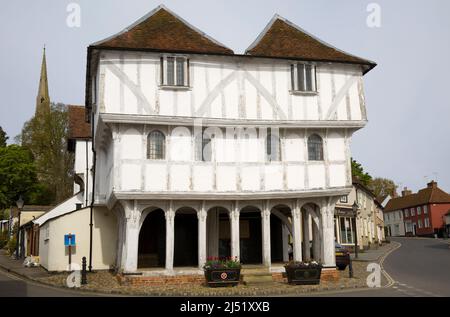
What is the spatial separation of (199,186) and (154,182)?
5.94 feet

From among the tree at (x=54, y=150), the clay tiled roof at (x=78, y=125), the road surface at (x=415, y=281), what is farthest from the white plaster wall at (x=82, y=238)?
the tree at (x=54, y=150)

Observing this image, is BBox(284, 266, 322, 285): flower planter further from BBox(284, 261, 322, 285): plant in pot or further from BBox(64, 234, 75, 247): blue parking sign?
BBox(64, 234, 75, 247): blue parking sign

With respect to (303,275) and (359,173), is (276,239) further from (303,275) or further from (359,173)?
(359,173)

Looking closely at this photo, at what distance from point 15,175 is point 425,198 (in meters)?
55.8

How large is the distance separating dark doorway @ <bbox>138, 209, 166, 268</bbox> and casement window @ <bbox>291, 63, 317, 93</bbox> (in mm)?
8664

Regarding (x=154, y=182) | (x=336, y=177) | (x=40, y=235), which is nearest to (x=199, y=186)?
(x=154, y=182)

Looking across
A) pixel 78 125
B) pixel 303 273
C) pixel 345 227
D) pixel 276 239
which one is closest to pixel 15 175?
pixel 78 125

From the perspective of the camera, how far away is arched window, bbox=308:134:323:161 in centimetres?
2109

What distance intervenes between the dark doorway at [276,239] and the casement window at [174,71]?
29.2 feet

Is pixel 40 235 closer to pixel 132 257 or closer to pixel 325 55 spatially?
pixel 132 257

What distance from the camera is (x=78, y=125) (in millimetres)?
32062

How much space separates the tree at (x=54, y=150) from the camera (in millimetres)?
47969

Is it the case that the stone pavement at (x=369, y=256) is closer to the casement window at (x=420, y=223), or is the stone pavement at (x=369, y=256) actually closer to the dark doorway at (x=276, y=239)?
the dark doorway at (x=276, y=239)

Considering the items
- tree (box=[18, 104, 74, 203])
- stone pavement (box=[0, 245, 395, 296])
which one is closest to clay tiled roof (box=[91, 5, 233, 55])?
stone pavement (box=[0, 245, 395, 296])
